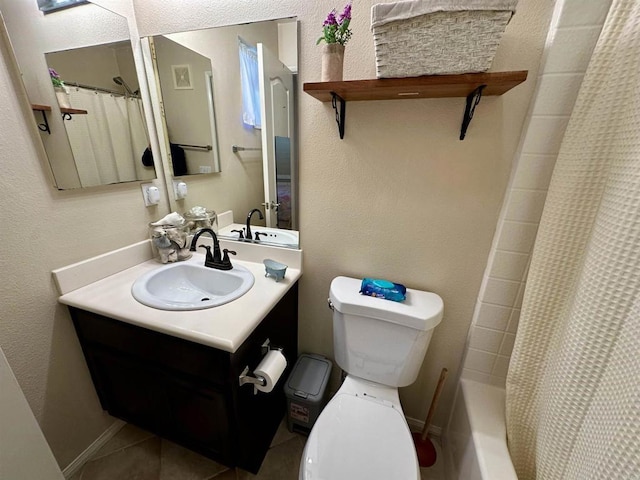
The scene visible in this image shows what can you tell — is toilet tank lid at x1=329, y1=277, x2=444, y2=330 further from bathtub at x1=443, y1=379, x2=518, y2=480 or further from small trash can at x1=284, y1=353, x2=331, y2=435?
small trash can at x1=284, y1=353, x2=331, y2=435

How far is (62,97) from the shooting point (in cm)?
93

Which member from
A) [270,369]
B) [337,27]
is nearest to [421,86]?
[337,27]

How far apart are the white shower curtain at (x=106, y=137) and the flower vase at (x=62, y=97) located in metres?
0.02

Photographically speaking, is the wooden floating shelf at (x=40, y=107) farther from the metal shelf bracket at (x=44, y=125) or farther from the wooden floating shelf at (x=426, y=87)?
the wooden floating shelf at (x=426, y=87)

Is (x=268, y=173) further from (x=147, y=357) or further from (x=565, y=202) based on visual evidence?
A: (x=565, y=202)

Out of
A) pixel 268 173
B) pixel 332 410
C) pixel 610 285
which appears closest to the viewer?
pixel 610 285

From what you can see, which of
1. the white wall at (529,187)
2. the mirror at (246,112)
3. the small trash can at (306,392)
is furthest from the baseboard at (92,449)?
the white wall at (529,187)

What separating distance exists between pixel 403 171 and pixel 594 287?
25.0 inches

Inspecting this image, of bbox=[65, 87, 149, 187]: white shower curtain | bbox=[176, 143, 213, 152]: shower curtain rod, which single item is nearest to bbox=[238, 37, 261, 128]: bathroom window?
bbox=[176, 143, 213, 152]: shower curtain rod

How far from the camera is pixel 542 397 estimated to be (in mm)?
766

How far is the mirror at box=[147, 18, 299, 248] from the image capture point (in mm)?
1021

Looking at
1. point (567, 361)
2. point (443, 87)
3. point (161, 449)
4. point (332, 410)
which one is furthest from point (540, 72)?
point (161, 449)

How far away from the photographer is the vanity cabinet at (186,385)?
855 mm

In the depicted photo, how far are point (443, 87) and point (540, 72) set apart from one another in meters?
0.30
